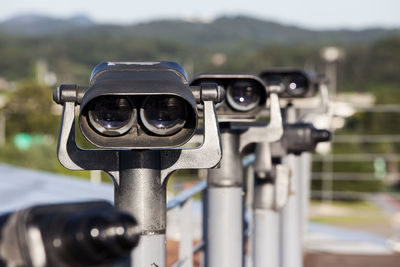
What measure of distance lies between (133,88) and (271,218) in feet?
5.30

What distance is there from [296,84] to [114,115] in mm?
2218

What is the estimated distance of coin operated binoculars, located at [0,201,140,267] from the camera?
2.87ft

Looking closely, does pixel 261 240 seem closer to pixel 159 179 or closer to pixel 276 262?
pixel 276 262

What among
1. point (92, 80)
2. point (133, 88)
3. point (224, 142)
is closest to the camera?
point (133, 88)

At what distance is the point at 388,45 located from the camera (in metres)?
115

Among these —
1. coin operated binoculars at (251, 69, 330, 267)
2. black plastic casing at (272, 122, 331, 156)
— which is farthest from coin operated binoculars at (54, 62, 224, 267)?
black plastic casing at (272, 122, 331, 156)

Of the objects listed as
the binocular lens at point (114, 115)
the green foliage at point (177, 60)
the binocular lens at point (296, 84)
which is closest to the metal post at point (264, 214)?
the green foliage at point (177, 60)

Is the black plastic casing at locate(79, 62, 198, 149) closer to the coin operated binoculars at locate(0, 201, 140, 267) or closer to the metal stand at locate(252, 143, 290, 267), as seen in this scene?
the coin operated binoculars at locate(0, 201, 140, 267)

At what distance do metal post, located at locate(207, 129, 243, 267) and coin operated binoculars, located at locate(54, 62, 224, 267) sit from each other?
76cm

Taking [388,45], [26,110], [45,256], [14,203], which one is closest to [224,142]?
[45,256]

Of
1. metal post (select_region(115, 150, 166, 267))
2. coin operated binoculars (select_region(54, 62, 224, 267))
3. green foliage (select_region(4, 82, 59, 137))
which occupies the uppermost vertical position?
coin operated binoculars (select_region(54, 62, 224, 267))

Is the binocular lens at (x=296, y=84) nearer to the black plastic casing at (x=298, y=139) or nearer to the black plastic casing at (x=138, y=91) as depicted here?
the black plastic casing at (x=298, y=139)

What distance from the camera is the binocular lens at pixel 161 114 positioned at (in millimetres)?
1479

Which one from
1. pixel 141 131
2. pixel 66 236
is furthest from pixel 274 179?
pixel 66 236
